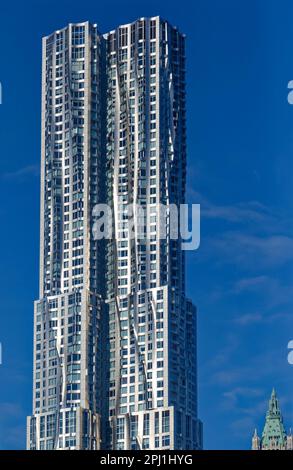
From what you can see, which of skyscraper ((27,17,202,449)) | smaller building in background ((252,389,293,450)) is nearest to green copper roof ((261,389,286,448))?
smaller building in background ((252,389,293,450))

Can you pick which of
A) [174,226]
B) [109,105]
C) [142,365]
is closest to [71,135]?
[109,105]

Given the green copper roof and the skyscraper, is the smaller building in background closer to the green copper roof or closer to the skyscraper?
the green copper roof

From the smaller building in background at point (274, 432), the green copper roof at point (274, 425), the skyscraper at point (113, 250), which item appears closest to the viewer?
the smaller building in background at point (274, 432)

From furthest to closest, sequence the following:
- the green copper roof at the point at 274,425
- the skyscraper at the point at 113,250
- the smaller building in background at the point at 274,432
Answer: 1. the skyscraper at the point at 113,250
2. the green copper roof at the point at 274,425
3. the smaller building in background at the point at 274,432

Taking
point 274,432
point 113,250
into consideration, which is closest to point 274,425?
point 274,432

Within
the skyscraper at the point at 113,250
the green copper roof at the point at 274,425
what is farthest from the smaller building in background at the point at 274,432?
the skyscraper at the point at 113,250

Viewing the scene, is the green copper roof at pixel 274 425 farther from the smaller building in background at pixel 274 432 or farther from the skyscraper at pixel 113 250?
the skyscraper at pixel 113 250
